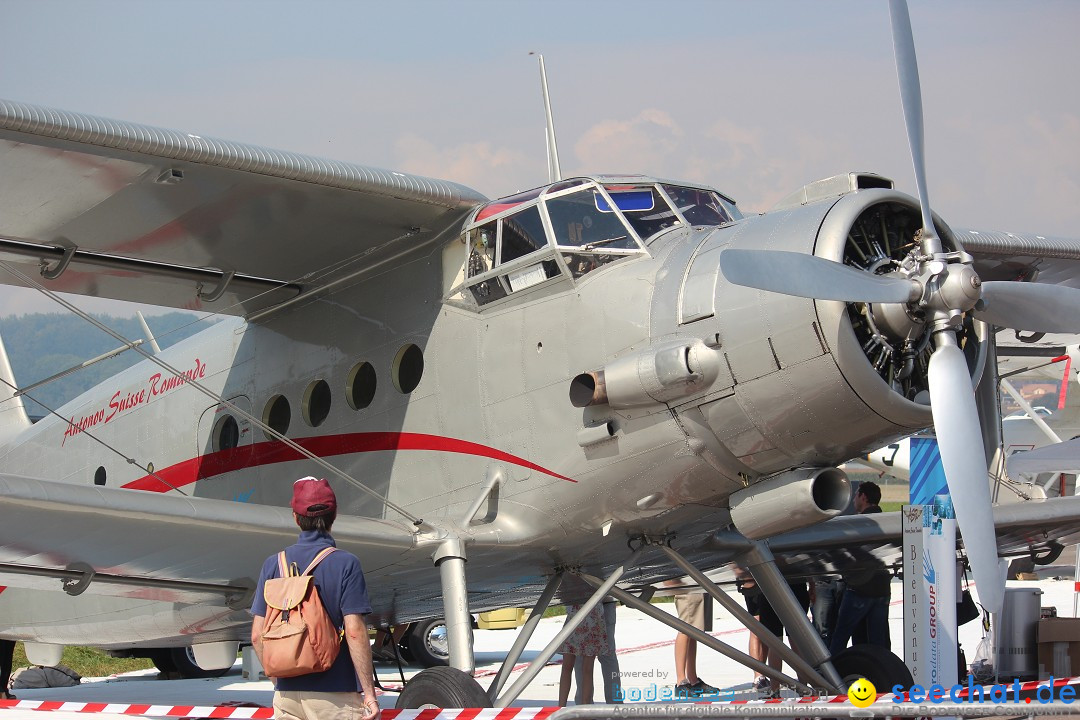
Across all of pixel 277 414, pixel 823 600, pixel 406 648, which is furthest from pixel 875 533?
pixel 406 648

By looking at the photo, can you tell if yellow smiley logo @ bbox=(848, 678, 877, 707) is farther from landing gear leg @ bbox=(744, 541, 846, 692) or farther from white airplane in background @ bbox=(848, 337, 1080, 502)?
white airplane in background @ bbox=(848, 337, 1080, 502)

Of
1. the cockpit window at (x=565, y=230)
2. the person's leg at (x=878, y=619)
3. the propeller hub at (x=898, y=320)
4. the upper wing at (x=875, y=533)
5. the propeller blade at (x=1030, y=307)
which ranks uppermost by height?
the cockpit window at (x=565, y=230)

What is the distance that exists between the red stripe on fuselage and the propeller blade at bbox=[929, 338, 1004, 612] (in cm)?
238

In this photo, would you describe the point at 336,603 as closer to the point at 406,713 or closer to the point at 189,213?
the point at 406,713

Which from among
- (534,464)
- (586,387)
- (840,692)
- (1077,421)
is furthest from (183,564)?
(1077,421)

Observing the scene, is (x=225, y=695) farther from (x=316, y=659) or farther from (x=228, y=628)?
(x=316, y=659)

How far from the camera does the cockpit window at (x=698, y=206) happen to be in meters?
8.27

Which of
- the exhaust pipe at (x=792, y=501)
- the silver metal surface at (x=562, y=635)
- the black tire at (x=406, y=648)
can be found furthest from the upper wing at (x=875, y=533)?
the black tire at (x=406, y=648)

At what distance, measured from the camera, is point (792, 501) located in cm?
737

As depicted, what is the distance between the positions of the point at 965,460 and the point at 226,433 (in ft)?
20.0

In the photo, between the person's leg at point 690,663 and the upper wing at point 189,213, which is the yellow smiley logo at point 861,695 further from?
the person's leg at point 690,663

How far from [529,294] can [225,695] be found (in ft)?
24.8

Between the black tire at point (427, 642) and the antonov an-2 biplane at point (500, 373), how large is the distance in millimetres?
5060

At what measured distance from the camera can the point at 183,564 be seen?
27.4 feet
